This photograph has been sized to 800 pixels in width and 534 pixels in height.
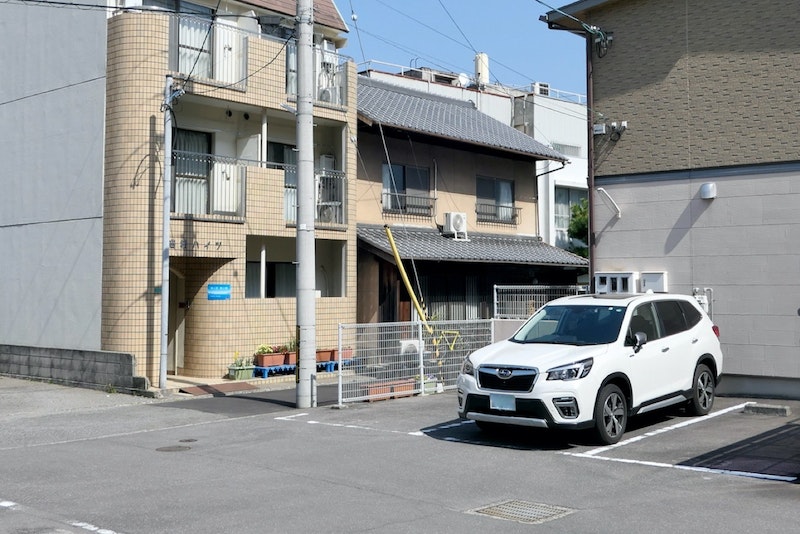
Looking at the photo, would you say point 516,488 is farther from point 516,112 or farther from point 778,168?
point 516,112

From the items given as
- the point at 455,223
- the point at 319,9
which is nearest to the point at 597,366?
the point at 455,223

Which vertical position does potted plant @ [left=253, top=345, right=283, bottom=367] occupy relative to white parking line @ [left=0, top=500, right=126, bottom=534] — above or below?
above

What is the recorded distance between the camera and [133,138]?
1723cm

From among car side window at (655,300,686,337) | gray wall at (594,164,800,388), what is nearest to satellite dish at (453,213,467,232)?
gray wall at (594,164,800,388)

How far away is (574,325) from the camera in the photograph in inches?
451

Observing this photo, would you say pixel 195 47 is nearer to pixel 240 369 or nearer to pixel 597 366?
pixel 240 369

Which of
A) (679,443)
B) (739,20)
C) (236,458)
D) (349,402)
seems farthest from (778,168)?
(236,458)

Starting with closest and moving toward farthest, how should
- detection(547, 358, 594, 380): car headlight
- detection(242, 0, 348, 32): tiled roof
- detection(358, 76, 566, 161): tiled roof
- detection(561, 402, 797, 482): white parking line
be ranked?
1. detection(561, 402, 797, 482): white parking line
2. detection(547, 358, 594, 380): car headlight
3. detection(242, 0, 348, 32): tiled roof
4. detection(358, 76, 566, 161): tiled roof

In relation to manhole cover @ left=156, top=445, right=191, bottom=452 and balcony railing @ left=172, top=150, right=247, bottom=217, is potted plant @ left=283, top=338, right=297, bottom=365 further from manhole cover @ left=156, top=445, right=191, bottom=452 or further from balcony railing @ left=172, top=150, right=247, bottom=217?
manhole cover @ left=156, top=445, right=191, bottom=452

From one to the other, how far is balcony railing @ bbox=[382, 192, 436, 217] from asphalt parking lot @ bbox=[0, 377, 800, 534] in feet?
32.6

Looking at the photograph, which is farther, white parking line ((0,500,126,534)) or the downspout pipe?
the downspout pipe

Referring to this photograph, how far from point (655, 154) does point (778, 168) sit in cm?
214

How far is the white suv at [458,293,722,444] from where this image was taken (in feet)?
33.3

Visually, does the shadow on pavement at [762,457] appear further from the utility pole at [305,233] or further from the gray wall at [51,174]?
the gray wall at [51,174]
